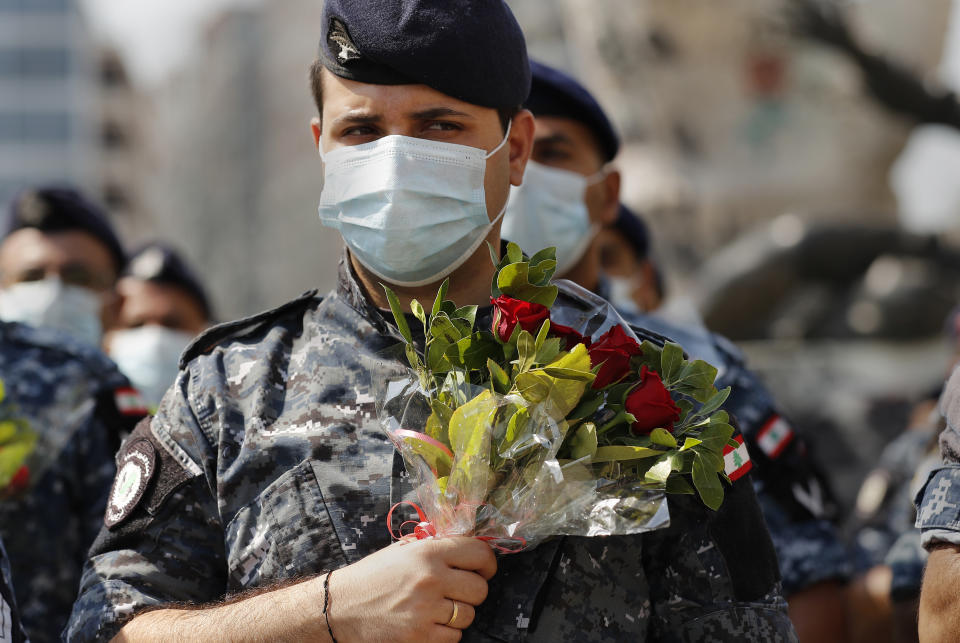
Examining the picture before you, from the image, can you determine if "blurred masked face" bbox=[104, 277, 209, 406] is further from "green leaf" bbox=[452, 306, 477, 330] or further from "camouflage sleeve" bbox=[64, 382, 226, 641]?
"green leaf" bbox=[452, 306, 477, 330]

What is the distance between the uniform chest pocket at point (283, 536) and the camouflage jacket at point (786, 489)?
1.38 metres

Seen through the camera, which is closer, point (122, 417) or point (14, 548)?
point (14, 548)

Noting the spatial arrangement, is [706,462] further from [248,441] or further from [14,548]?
[14,548]

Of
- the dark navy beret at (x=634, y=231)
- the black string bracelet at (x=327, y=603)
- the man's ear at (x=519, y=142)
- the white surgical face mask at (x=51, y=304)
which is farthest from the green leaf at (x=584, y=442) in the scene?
the dark navy beret at (x=634, y=231)

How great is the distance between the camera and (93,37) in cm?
5741

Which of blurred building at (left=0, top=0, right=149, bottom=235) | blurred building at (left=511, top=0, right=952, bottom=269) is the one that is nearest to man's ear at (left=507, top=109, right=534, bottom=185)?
blurred building at (left=511, top=0, right=952, bottom=269)

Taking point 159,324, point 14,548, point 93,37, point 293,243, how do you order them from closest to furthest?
point 14,548
point 159,324
point 293,243
point 93,37

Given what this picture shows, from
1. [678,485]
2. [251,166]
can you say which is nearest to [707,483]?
[678,485]

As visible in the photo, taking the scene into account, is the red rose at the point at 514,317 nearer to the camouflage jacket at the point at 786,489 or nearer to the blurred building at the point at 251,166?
the camouflage jacket at the point at 786,489

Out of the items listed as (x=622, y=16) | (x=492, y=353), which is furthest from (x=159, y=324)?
(x=622, y=16)

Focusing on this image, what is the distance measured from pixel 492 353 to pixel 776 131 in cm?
1072

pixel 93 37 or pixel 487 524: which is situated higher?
pixel 487 524

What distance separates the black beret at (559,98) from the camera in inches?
129

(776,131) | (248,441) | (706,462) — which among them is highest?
(706,462)
